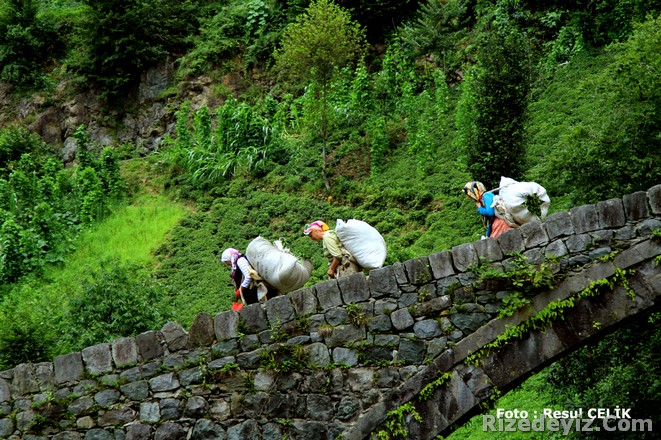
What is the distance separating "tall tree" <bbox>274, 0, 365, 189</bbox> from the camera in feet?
54.5

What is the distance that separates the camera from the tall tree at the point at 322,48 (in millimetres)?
16625

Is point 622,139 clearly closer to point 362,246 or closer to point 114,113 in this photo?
point 362,246

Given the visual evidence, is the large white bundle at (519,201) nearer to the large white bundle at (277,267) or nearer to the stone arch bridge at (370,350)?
the stone arch bridge at (370,350)

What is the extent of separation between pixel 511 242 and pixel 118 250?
34.4ft

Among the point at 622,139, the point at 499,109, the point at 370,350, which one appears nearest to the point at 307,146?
the point at 499,109

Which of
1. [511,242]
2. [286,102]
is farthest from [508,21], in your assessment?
[511,242]

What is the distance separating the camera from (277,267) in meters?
7.91

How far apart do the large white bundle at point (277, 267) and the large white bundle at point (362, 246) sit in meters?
0.49

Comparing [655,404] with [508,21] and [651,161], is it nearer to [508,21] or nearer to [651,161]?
[651,161]

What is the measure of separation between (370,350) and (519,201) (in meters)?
2.03

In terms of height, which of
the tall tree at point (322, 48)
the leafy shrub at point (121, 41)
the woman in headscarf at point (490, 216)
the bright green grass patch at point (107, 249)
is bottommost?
the woman in headscarf at point (490, 216)

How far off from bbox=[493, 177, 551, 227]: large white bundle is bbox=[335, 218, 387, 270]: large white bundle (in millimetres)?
1222

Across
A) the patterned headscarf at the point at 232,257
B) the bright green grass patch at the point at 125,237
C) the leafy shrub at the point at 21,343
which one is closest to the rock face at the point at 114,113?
the bright green grass patch at the point at 125,237

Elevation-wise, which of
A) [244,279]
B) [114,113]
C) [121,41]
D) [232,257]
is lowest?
[244,279]
